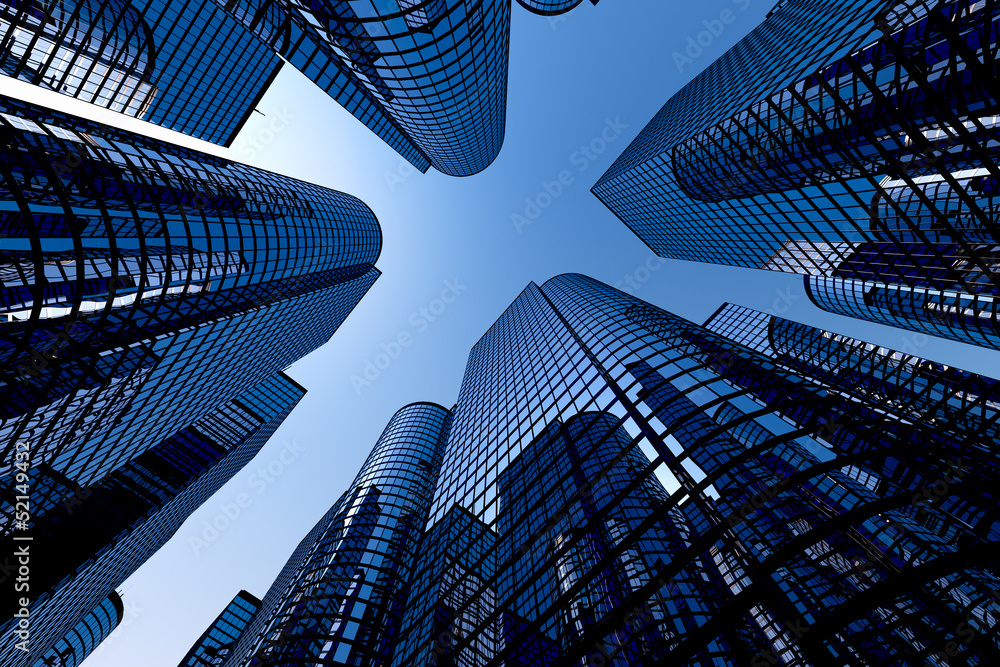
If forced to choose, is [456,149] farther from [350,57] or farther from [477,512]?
[477,512]

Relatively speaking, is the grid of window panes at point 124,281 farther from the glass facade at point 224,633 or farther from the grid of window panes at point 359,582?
the glass facade at point 224,633

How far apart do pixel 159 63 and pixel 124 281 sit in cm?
4006

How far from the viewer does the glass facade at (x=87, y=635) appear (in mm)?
71625

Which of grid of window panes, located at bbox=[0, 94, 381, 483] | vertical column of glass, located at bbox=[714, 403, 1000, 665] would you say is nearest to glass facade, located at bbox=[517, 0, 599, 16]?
grid of window panes, located at bbox=[0, 94, 381, 483]

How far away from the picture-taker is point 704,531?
19078 millimetres

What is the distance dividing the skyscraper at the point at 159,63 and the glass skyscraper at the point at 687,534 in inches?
1648

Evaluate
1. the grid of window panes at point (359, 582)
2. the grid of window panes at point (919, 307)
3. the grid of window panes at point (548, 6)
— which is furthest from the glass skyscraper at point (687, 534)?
the grid of window panes at point (548, 6)

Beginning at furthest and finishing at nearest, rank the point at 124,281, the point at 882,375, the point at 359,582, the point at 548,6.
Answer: the point at 548,6
the point at 882,375
the point at 359,582
the point at 124,281

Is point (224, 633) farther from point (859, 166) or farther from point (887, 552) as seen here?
point (859, 166)

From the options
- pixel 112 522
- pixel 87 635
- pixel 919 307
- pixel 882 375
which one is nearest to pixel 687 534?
pixel 919 307

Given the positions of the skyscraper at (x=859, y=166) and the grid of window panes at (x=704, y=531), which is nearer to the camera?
the grid of window panes at (x=704, y=531)

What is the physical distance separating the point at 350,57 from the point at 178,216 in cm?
1822

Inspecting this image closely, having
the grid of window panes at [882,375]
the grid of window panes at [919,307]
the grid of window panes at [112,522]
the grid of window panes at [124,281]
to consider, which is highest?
the grid of window panes at [919,307]

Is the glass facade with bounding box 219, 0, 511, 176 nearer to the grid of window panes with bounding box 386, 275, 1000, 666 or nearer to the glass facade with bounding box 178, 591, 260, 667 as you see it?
the grid of window panes with bounding box 386, 275, 1000, 666
